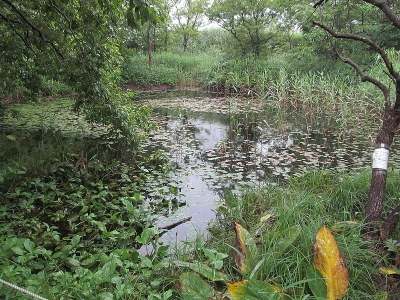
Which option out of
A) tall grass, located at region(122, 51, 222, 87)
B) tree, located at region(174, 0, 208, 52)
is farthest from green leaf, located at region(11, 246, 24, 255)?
tree, located at region(174, 0, 208, 52)

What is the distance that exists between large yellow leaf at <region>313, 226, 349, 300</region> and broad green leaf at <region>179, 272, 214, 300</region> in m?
0.60

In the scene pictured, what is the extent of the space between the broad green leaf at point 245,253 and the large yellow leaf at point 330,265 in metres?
0.37

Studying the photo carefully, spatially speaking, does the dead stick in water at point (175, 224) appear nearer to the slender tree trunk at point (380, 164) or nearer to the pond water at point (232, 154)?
the pond water at point (232, 154)

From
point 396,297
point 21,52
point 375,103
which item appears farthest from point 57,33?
point 375,103

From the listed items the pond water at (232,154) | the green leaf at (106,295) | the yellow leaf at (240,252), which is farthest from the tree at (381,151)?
the green leaf at (106,295)

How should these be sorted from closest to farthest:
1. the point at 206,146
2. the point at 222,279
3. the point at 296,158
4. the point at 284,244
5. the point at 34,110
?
the point at 222,279 → the point at 284,244 → the point at 296,158 → the point at 206,146 → the point at 34,110

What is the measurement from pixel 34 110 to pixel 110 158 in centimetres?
501

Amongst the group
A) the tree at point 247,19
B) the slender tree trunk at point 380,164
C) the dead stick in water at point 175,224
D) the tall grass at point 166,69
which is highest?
the tree at point 247,19

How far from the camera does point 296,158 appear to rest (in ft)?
17.6

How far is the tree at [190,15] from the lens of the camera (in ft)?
62.3

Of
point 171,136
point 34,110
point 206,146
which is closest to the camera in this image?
point 206,146

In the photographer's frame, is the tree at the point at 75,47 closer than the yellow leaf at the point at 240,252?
No

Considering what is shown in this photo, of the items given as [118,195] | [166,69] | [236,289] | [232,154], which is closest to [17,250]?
[236,289]

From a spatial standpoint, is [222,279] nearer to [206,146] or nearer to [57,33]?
[57,33]
